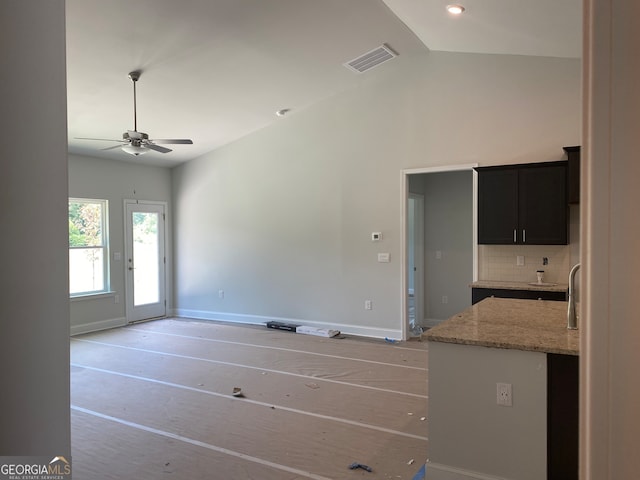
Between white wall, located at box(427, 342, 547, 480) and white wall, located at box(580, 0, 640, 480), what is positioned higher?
white wall, located at box(580, 0, 640, 480)

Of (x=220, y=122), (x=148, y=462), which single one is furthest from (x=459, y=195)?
(x=148, y=462)

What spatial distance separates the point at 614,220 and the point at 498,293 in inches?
193

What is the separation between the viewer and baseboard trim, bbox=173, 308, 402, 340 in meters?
6.47

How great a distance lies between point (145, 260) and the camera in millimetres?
8172

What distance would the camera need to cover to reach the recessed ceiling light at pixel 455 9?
4141 millimetres

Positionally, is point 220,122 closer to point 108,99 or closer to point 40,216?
point 108,99

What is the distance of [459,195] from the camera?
7.03 metres

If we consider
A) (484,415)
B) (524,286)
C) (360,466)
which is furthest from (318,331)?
(484,415)

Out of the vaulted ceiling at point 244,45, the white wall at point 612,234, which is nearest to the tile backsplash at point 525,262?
the vaulted ceiling at point 244,45

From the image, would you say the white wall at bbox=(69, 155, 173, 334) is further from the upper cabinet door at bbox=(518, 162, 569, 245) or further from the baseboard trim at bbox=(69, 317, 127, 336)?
the upper cabinet door at bbox=(518, 162, 569, 245)

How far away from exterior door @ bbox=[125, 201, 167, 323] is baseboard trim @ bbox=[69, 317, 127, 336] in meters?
0.19

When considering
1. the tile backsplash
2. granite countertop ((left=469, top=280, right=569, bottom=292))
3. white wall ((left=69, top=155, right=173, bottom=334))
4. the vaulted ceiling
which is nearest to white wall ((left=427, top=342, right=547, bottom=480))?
granite countertop ((left=469, top=280, right=569, bottom=292))

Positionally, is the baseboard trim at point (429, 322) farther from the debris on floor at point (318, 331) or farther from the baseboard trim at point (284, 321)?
the debris on floor at point (318, 331)

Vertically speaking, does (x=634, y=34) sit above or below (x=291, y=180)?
below
